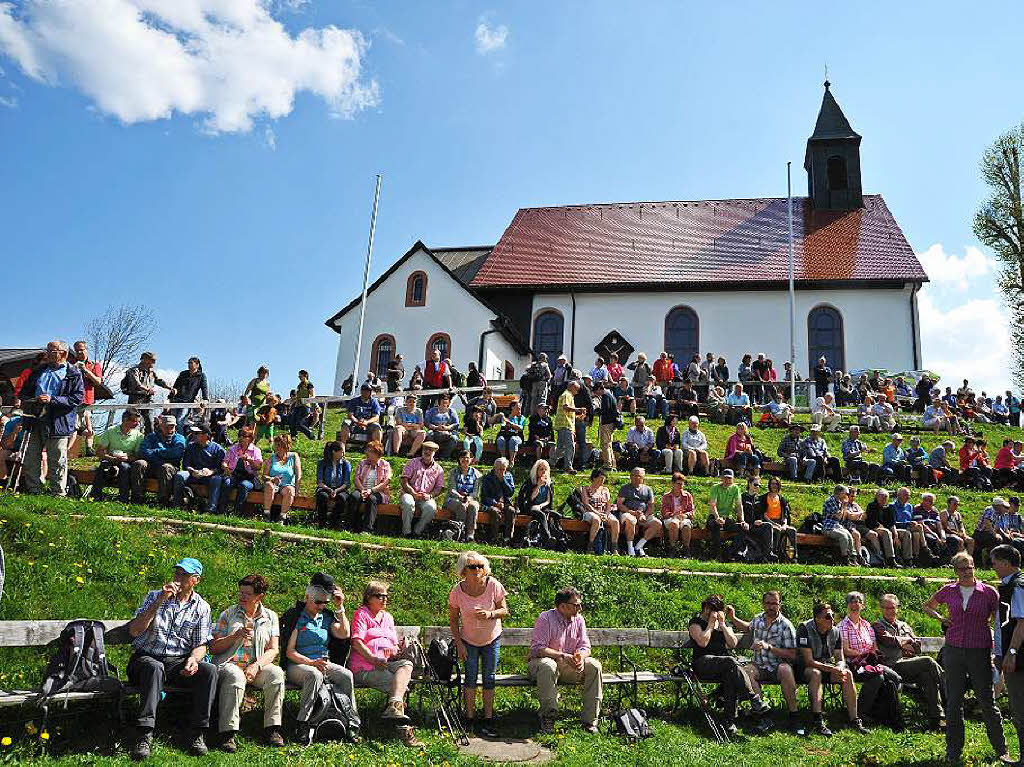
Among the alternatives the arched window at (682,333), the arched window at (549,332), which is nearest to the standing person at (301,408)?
the arched window at (549,332)

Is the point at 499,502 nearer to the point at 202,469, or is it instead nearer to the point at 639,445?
the point at 202,469

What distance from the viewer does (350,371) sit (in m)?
31.2

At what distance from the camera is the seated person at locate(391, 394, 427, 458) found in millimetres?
15258

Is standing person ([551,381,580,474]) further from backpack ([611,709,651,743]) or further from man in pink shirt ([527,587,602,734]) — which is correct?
backpack ([611,709,651,743])

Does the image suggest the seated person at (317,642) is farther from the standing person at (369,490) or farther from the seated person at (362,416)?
the seated person at (362,416)

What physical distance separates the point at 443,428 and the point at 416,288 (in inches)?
646

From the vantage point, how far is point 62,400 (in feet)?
34.0

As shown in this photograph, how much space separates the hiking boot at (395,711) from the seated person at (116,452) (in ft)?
19.5

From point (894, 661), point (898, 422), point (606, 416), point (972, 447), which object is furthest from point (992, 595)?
point (898, 422)

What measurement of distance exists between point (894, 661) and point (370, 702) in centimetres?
524

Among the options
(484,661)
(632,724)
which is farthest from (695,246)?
(632,724)

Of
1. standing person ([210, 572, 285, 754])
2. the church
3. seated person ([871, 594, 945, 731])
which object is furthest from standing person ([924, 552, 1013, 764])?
the church

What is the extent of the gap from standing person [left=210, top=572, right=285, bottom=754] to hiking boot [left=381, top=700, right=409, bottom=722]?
0.81 m

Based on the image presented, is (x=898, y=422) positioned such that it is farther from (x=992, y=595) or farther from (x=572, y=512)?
(x=992, y=595)
